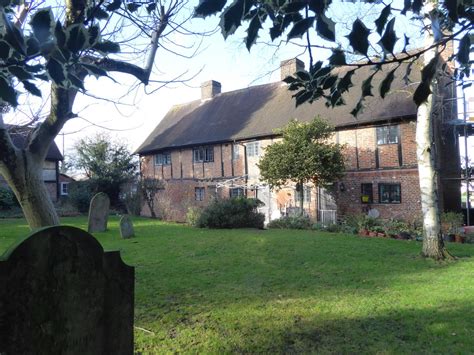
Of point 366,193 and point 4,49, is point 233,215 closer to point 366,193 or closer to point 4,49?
point 366,193

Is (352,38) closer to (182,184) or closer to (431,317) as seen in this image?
(431,317)

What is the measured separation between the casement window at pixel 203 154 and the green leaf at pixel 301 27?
26282 millimetres

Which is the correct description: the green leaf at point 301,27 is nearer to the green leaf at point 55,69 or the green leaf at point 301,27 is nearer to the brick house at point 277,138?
the green leaf at point 55,69

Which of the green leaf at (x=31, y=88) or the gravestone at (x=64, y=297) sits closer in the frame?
the green leaf at (x=31, y=88)

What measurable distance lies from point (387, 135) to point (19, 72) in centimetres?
1996

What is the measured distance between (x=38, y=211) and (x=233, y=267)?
5.10 metres

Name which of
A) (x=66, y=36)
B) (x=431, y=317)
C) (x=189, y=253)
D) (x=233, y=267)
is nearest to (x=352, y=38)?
(x=66, y=36)

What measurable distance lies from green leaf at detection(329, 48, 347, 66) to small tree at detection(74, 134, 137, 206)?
110 feet

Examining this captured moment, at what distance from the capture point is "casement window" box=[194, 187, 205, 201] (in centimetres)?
2839

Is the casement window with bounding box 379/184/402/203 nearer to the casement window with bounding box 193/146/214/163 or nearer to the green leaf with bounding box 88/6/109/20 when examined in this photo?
the casement window with bounding box 193/146/214/163

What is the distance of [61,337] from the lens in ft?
9.99

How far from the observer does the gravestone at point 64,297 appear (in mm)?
2756

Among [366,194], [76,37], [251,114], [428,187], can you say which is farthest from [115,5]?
[251,114]

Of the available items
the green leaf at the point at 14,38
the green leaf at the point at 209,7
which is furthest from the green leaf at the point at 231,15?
the green leaf at the point at 14,38
